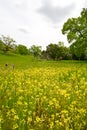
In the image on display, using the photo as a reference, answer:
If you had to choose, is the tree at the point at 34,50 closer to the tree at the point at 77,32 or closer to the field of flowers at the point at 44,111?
the tree at the point at 77,32

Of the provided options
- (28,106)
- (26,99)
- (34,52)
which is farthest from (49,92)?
(34,52)

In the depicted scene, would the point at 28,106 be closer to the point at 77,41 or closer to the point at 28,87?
the point at 28,87

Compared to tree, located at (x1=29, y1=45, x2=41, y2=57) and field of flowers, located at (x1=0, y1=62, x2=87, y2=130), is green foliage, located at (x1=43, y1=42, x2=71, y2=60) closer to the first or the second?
tree, located at (x1=29, y1=45, x2=41, y2=57)

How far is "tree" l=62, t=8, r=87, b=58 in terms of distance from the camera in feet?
178

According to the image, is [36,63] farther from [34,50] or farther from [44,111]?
[34,50]

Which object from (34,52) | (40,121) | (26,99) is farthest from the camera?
(34,52)

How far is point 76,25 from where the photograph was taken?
189ft

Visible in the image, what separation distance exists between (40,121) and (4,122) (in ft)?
2.19

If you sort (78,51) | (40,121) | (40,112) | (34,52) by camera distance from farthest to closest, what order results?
(34,52) → (78,51) → (40,112) → (40,121)

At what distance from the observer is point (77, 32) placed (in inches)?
2279

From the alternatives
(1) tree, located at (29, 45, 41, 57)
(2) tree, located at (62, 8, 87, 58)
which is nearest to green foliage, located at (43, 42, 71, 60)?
(1) tree, located at (29, 45, 41, 57)

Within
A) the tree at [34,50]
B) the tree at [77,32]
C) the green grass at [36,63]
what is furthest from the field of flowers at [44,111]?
the tree at [34,50]

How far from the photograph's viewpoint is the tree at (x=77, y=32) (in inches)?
2137

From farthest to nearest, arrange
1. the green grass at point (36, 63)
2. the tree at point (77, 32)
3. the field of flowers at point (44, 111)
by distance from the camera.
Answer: the tree at point (77, 32)
the green grass at point (36, 63)
the field of flowers at point (44, 111)
